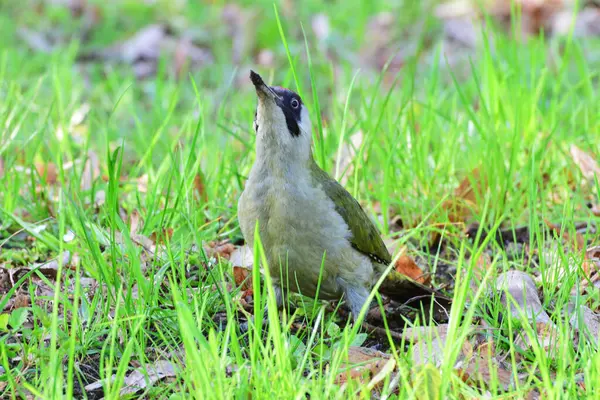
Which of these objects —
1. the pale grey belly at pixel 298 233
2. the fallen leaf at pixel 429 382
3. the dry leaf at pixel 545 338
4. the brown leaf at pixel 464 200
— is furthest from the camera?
the brown leaf at pixel 464 200

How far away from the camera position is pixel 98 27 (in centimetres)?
913

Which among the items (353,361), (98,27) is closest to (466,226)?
(353,361)

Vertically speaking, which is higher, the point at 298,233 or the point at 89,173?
the point at 298,233

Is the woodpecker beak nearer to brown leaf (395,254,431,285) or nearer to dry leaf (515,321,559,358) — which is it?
brown leaf (395,254,431,285)

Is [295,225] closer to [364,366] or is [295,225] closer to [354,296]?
[354,296]

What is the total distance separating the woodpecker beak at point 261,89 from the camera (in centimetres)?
381

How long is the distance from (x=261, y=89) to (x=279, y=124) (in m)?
0.18

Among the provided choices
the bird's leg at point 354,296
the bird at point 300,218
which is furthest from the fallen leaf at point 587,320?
the bird's leg at point 354,296

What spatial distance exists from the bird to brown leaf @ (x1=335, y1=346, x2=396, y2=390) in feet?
1.49

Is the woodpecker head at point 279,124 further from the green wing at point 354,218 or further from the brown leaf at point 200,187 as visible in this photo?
the brown leaf at point 200,187

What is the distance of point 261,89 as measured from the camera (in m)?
3.86

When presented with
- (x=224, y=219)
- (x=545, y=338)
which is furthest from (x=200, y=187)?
(x=545, y=338)

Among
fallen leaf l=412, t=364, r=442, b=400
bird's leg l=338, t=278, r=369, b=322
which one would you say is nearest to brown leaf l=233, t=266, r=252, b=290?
bird's leg l=338, t=278, r=369, b=322

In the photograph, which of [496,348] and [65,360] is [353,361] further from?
[65,360]
